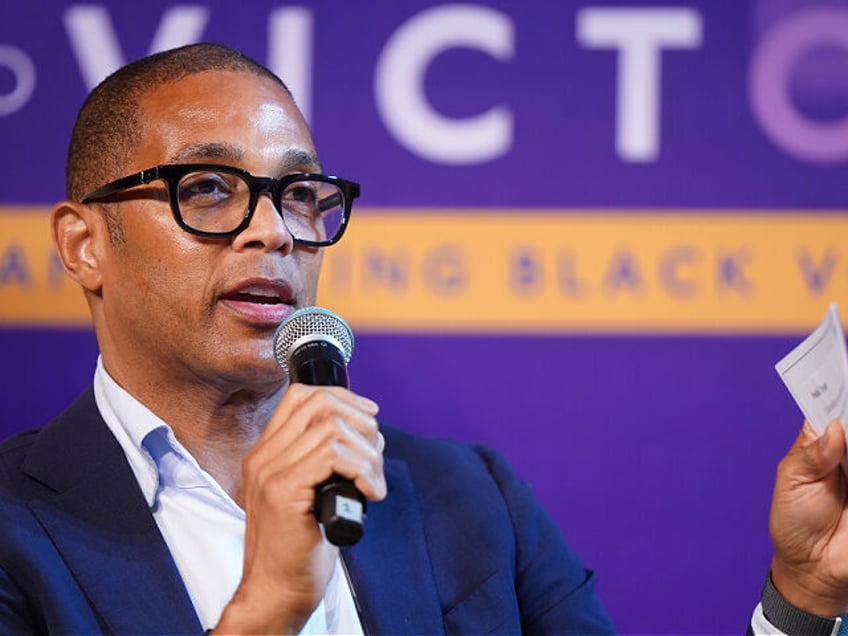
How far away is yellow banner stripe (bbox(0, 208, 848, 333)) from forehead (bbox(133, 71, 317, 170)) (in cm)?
51

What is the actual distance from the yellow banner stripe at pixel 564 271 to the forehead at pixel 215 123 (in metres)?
0.51

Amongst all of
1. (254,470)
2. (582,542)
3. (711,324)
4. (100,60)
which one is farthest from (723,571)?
(100,60)

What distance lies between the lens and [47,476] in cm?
181

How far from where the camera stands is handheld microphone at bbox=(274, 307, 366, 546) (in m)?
1.22

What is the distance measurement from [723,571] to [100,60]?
63.5 inches

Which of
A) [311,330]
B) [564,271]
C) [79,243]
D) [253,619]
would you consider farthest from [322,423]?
[564,271]

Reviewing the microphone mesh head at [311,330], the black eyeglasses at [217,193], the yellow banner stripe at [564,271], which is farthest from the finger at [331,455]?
the yellow banner stripe at [564,271]

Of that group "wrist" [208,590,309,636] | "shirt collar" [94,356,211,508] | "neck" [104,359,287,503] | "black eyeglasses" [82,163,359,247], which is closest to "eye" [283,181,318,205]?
"black eyeglasses" [82,163,359,247]

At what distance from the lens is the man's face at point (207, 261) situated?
5.83 ft

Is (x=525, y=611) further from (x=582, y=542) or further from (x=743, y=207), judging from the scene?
(x=743, y=207)

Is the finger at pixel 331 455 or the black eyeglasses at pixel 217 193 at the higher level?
the black eyeglasses at pixel 217 193

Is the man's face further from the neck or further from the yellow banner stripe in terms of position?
the yellow banner stripe

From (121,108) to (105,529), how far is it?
2.20 ft

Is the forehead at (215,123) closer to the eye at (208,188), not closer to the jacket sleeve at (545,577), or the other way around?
the eye at (208,188)
